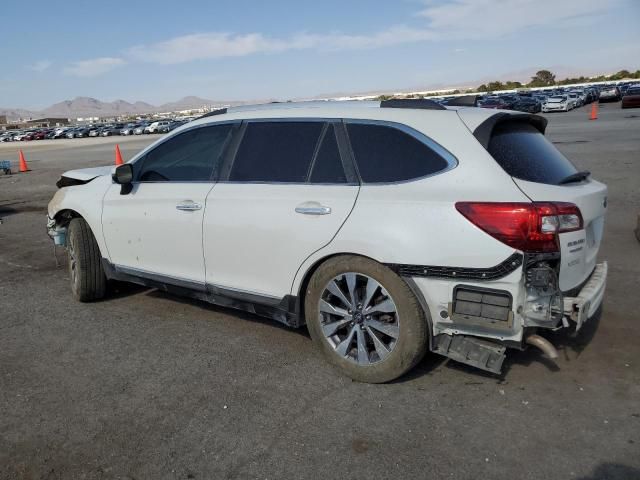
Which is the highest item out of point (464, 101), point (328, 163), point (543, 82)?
point (464, 101)

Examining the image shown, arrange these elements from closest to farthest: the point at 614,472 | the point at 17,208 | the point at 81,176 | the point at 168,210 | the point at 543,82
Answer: the point at 614,472, the point at 168,210, the point at 81,176, the point at 17,208, the point at 543,82

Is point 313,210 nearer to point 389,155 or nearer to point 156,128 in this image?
point 389,155

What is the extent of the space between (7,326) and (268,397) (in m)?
2.76

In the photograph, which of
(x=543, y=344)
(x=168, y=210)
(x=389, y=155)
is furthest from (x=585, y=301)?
(x=168, y=210)

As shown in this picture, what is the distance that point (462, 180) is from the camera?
325cm

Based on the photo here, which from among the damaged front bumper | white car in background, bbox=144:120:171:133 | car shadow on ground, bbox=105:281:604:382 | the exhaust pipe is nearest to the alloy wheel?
car shadow on ground, bbox=105:281:604:382

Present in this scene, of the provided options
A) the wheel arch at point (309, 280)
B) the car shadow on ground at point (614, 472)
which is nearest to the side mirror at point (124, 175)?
the wheel arch at point (309, 280)

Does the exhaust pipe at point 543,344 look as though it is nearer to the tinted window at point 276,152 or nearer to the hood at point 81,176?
the tinted window at point 276,152

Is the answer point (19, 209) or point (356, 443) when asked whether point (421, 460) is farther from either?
point (19, 209)

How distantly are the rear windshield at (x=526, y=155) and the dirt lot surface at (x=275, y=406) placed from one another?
1308mm

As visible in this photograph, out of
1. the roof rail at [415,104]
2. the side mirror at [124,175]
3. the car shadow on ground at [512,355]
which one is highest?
the roof rail at [415,104]

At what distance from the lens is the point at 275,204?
3.83 metres

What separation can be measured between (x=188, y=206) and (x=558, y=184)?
260 cm

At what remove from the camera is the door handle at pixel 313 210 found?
11.8ft
